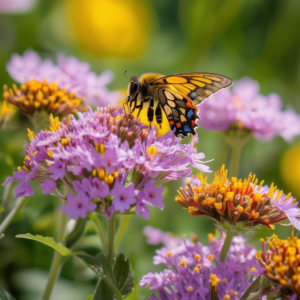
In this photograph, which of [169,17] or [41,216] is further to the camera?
[169,17]

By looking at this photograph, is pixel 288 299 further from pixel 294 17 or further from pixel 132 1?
pixel 132 1

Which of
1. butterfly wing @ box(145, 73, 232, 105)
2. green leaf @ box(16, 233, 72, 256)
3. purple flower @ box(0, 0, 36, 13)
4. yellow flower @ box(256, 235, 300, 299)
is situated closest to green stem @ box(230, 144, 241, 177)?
butterfly wing @ box(145, 73, 232, 105)

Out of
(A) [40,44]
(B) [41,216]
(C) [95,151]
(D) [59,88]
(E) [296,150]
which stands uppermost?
(A) [40,44]

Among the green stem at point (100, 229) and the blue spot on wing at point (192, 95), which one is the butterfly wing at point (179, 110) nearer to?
the blue spot on wing at point (192, 95)

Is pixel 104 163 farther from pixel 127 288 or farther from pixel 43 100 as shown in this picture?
pixel 43 100

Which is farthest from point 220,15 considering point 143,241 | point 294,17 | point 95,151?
point 95,151
